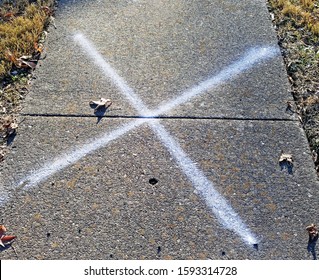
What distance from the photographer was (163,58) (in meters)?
3.84

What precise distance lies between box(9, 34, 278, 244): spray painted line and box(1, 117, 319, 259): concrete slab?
0.13 feet

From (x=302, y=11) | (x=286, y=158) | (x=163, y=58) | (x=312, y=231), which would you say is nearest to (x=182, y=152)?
(x=286, y=158)

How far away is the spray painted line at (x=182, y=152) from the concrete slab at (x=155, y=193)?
0.13 feet

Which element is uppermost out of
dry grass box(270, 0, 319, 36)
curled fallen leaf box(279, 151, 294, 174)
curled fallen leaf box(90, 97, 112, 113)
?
dry grass box(270, 0, 319, 36)

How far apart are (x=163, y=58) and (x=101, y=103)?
76cm

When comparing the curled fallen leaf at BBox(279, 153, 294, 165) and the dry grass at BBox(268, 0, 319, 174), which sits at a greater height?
the dry grass at BBox(268, 0, 319, 174)

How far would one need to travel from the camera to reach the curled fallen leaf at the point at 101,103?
11.1ft

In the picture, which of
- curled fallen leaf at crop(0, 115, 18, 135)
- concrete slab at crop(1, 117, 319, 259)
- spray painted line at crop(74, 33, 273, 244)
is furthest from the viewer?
curled fallen leaf at crop(0, 115, 18, 135)

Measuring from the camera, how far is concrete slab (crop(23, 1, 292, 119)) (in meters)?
3.41

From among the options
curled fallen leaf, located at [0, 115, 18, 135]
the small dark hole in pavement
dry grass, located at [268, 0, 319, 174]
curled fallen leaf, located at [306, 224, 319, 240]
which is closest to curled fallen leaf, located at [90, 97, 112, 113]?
curled fallen leaf, located at [0, 115, 18, 135]

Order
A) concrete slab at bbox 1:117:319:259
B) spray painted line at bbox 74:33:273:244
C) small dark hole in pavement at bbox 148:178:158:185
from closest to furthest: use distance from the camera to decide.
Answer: concrete slab at bbox 1:117:319:259
spray painted line at bbox 74:33:273:244
small dark hole in pavement at bbox 148:178:158:185

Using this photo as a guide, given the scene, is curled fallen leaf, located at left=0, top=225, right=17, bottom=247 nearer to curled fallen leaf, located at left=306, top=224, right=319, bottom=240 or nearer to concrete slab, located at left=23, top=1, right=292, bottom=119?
concrete slab, located at left=23, top=1, right=292, bottom=119

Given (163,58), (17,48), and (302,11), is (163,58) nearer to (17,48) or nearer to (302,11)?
(17,48)

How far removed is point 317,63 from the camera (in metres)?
3.79
